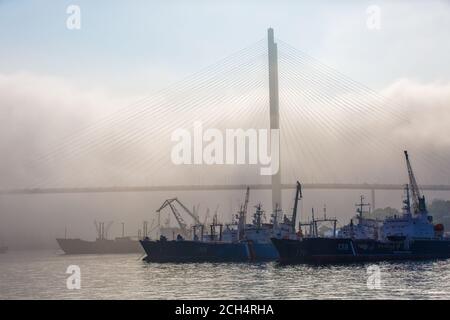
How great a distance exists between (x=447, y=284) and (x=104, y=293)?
1073 inches

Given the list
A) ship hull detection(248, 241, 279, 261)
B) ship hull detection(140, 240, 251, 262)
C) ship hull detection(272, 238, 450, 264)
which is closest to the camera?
ship hull detection(272, 238, 450, 264)

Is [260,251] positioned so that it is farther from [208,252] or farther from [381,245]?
[381,245]

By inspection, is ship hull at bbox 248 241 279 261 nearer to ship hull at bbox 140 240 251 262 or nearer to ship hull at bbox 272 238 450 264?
ship hull at bbox 140 240 251 262

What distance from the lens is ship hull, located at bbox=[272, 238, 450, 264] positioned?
76.9 m

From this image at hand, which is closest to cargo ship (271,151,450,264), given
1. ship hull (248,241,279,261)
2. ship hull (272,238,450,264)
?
ship hull (272,238,450,264)

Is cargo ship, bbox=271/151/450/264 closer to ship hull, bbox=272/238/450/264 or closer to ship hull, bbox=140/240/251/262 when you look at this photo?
ship hull, bbox=272/238/450/264

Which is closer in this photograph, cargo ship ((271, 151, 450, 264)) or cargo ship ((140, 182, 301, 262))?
cargo ship ((271, 151, 450, 264))

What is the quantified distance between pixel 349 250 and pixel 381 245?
6798 millimetres

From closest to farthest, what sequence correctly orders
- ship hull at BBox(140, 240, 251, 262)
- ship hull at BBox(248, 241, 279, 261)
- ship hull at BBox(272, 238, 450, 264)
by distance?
ship hull at BBox(272, 238, 450, 264) < ship hull at BBox(248, 241, 279, 261) < ship hull at BBox(140, 240, 251, 262)

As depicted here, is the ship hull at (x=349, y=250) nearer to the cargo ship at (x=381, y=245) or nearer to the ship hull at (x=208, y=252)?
the cargo ship at (x=381, y=245)

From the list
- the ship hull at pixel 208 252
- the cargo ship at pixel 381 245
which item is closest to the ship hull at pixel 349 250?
the cargo ship at pixel 381 245

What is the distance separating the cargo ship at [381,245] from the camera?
77.1 metres

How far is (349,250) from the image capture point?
77562mm
